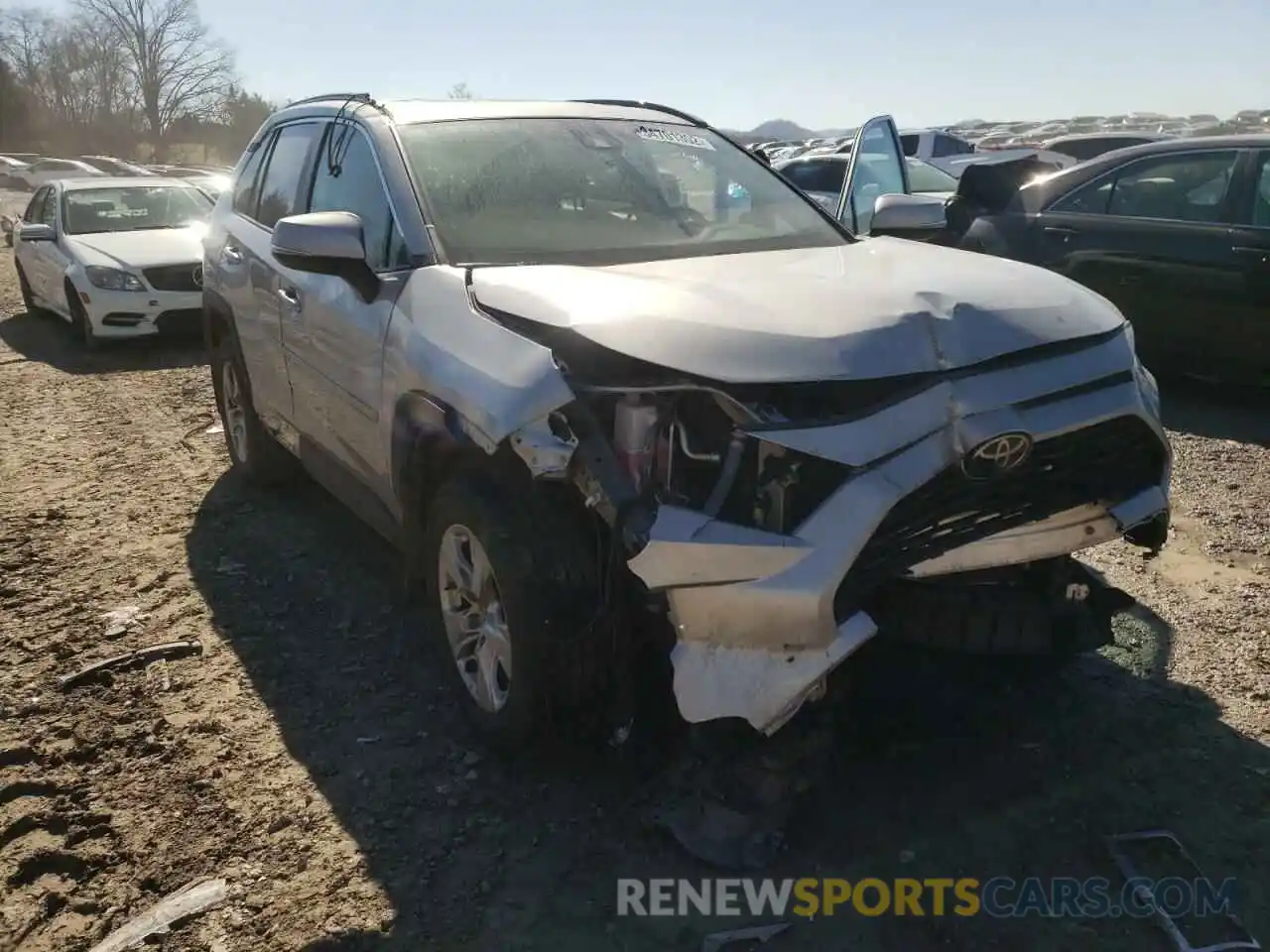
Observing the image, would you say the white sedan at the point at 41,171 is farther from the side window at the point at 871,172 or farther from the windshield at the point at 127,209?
the side window at the point at 871,172

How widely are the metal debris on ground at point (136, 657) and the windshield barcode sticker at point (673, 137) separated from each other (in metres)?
2.56

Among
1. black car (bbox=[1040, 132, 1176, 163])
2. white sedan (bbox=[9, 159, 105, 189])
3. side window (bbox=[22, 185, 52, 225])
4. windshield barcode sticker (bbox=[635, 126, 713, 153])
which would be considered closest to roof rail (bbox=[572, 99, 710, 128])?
windshield barcode sticker (bbox=[635, 126, 713, 153])

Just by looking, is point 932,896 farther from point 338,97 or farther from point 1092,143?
point 1092,143

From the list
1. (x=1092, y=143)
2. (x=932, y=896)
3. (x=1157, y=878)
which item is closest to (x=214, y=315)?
(x=932, y=896)

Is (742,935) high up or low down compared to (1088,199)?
down

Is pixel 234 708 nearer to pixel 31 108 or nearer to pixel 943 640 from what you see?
pixel 943 640

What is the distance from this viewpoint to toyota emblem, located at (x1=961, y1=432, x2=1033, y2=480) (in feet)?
7.93

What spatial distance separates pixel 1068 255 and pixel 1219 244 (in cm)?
94

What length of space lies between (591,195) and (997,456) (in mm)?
1807

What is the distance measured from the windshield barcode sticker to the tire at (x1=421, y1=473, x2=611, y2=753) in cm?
186

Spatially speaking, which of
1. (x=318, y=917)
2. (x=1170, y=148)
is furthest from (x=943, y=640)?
(x=1170, y=148)

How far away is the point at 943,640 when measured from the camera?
104 inches

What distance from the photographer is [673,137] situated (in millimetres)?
4207

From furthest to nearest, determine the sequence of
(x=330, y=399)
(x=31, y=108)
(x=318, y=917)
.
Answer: (x=31, y=108), (x=330, y=399), (x=318, y=917)
